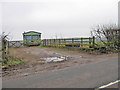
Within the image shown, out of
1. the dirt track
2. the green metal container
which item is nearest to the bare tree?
the dirt track

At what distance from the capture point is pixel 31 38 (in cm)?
2545

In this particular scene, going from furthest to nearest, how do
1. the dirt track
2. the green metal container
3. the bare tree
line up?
the green metal container, the bare tree, the dirt track

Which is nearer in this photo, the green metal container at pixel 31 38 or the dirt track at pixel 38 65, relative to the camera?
the dirt track at pixel 38 65

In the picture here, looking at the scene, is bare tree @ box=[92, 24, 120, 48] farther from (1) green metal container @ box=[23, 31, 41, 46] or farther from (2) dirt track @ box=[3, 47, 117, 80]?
(1) green metal container @ box=[23, 31, 41, 46]

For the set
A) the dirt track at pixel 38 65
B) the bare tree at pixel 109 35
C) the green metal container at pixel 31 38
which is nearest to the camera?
the dirt track at pixel 38 65

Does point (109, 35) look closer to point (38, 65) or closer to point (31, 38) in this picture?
point (38, 65)

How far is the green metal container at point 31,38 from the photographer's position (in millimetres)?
24859

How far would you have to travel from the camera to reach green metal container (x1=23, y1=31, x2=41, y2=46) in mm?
24859

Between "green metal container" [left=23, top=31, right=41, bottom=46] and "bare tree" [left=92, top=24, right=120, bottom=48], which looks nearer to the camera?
"bare tree" [left=92, top=24, right=120, bottom=48]

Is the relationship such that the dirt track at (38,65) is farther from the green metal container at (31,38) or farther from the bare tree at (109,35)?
the green metal container at (31,38)

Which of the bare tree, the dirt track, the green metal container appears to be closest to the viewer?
the dirt track

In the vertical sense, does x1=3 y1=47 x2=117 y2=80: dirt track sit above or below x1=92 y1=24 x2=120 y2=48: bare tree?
below

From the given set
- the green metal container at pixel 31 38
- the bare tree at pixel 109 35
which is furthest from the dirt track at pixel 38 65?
the green metal container at pixel 31 38

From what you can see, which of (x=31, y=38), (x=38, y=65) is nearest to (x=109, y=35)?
(x=38, y=65)
